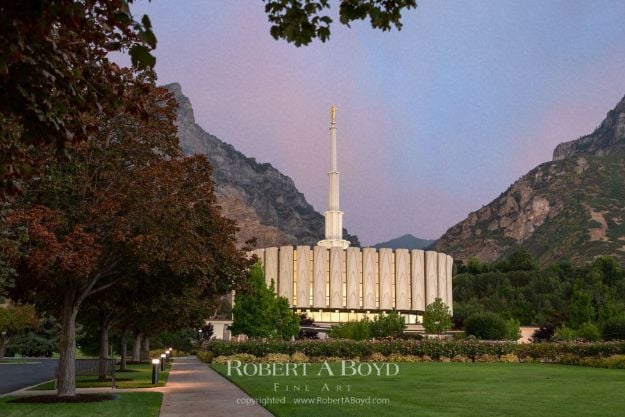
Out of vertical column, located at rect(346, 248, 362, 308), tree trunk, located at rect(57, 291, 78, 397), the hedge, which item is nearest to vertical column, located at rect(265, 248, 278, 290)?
vertical column, located at rect(346, 248, 362, 308)

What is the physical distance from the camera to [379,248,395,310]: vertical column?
442ft

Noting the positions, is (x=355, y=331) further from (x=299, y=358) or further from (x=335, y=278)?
(x=335, y=278)

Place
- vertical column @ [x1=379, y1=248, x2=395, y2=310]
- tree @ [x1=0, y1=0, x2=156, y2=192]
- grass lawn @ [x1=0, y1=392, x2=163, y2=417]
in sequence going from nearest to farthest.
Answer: tree @ [x1=0, y1=0, x2=156, y2=192]
grass lawn @ [x1=0, y1=392, x2=163, y2=417]
vertical column @ [x1=379, y1=248, x2=395, y2=310]

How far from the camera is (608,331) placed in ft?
187

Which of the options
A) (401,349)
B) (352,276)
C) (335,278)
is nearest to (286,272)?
(335,278)

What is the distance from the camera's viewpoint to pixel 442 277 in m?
141

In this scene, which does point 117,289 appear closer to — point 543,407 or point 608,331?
point 543,407

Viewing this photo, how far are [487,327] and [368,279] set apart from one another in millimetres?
63722

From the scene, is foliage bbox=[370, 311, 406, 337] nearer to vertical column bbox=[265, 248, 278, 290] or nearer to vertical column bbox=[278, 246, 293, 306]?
vertical column bbox=[278, 246, 293, 306]

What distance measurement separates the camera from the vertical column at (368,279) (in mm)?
133750

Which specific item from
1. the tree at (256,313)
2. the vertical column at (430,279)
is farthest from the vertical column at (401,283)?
the tree at (256,313)

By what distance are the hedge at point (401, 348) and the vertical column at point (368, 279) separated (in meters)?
80.1

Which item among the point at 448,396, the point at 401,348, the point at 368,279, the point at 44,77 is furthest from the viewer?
the point at 368,279

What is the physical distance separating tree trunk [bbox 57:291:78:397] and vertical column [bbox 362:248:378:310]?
4497 inches
